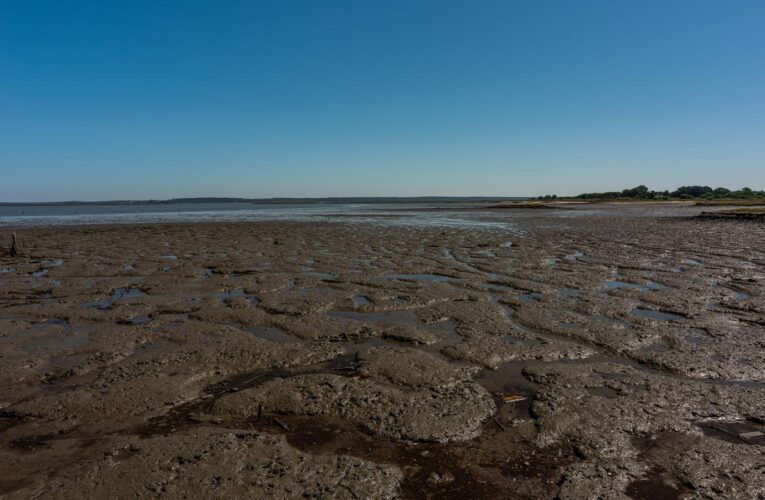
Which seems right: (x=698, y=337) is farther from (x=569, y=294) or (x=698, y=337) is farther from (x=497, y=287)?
(x=497, y=287)

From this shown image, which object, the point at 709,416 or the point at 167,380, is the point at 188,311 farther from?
the point at 709,416

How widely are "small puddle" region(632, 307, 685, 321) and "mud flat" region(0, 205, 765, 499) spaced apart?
0.53 ft

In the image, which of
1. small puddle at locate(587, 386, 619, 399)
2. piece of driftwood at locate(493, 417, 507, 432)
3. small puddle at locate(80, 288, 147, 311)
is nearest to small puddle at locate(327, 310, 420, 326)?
small puddle at locate(587, 386, 619, 399)

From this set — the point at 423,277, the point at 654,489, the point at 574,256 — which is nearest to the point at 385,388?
the point at 654,489

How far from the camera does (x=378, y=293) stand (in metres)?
8.99

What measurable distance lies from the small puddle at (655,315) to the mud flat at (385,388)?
161 mm

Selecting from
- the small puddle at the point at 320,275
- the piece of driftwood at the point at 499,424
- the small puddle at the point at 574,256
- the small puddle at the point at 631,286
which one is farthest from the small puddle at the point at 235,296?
the small puddle at the point at 574,256

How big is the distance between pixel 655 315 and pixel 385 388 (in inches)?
210

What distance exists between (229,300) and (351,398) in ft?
16.6

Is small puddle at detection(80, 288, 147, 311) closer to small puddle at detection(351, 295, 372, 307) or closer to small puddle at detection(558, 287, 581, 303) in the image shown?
small puddle at detection(351, 295, 372, 307)

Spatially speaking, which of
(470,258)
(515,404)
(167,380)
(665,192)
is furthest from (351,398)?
(665,192)

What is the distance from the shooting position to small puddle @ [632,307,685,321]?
22.8 ft

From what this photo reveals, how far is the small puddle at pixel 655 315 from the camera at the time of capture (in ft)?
22.8

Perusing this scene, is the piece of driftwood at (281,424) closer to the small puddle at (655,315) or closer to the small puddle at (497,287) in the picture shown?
the small puddle at (655,315)
